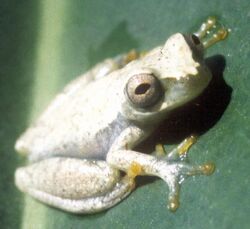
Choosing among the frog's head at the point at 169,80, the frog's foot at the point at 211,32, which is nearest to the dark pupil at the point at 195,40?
the frog's head at the point at 169,80

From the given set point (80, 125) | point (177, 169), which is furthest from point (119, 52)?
point (177, 169)

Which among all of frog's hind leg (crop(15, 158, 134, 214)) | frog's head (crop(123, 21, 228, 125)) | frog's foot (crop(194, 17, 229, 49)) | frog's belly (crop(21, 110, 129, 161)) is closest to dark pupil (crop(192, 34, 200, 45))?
frog's head (crop(123, 21, 228, 125))

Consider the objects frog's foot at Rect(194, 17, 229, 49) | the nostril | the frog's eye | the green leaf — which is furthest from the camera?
frog's foot at Rect(194, 17, 229, 49)

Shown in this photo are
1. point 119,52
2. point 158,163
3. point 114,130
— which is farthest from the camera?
point 119,52

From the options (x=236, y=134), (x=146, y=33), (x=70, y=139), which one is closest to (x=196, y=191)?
(x=236, y=134)

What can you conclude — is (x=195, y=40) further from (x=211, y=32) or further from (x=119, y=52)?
(x=119, y=52)

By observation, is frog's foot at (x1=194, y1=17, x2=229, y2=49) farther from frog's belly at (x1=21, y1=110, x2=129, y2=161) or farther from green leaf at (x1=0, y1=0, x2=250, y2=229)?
frog's belly at (x1=21, y1=110, x2=129, y2=161)
